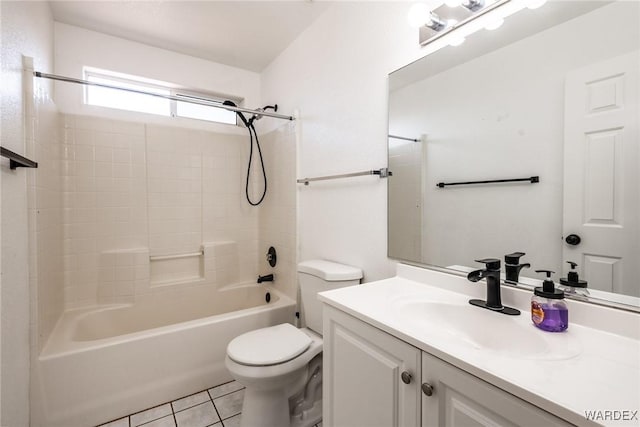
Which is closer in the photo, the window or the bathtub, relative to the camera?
the bathtub

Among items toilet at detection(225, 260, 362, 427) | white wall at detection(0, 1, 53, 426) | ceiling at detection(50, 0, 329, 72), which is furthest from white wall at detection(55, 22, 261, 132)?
toilet at detection(225, 260, 362, 427)

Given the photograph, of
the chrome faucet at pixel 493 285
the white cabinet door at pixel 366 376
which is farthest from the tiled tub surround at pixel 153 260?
the chrome faucet at pixel 493 285

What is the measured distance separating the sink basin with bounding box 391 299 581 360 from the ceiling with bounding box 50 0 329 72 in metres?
1.88

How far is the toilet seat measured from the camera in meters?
1.32

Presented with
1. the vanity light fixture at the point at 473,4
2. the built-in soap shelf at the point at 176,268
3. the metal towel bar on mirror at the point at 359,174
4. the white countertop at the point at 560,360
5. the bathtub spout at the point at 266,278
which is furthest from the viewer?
the bathtub spout at the point at 266,278

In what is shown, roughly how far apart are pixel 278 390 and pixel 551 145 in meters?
1.55

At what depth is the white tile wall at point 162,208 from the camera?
6.77ft

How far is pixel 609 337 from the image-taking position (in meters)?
0.74

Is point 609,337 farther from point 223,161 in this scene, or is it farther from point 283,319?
point 223,161

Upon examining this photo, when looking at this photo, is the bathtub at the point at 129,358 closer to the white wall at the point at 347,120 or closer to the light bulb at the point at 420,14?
the white wall at the point at 347,120

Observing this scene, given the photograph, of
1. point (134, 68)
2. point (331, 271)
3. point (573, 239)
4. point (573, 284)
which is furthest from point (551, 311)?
point (134, 68)

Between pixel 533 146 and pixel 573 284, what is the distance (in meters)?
0.45

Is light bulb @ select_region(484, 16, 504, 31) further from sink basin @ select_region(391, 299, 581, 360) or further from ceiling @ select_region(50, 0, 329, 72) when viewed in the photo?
ceiling @ select_region(50, 0, 329, 72)

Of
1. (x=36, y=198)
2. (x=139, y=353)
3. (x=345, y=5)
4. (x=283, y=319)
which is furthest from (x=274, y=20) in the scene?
(x=139, y=353)
